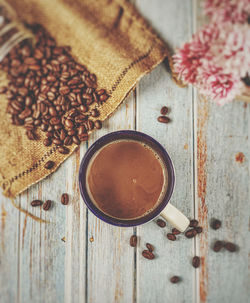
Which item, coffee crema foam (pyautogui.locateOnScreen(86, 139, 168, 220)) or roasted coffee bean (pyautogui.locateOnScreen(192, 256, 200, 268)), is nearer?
coffee crema foam (pyautogui.locateOnScreen(86, 139, 168, 220))

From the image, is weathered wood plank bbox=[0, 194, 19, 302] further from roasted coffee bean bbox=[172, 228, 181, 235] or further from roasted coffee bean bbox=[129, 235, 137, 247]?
roasted coffee bean bbox=[172, 228, 181, 235]

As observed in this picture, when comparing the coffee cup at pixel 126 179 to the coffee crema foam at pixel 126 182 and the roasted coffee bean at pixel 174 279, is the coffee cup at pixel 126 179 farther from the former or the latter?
the roasted coffee bean at pixel 174 279

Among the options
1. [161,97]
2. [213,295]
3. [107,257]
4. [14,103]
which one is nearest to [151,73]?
[161,97]

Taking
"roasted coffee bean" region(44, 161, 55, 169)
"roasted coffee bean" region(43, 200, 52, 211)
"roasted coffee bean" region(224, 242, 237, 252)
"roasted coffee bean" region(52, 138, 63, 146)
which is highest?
"roasted coffee bean" region(52, 138, 63, 146)

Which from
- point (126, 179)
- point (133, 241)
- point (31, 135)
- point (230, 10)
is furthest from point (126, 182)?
point (230, 10)

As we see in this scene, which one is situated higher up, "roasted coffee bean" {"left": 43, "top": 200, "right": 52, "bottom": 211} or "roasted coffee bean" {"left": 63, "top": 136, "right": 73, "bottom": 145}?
"roasted coffee bean" {"left": 63, "top": 136, "right": 73, "bottom": 145}

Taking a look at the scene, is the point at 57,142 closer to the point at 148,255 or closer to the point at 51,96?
the point at 51,96

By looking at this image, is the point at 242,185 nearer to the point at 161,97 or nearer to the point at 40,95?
the point at 161,97

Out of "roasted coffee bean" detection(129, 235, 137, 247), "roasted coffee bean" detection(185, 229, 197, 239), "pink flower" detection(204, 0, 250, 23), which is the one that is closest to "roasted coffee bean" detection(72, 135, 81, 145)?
"roasted coffee bean" detection(129, 235, 137, 247)
